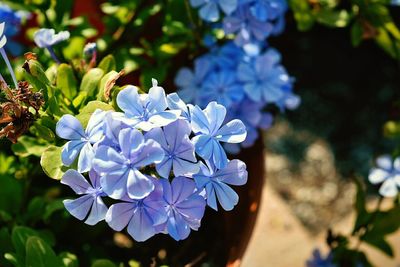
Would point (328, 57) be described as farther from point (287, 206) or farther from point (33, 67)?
point (33, 67)

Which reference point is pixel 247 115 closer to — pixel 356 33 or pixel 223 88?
pixel 223 88

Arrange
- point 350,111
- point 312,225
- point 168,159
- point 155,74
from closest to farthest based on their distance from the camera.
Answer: point 168,159 → point 155,74 → point 312,225 → point 350,111

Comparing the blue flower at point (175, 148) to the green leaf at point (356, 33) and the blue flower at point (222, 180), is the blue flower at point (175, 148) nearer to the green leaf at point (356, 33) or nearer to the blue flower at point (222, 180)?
the blue flower at point (222, 180)

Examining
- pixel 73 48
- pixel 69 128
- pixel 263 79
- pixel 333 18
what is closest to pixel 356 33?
pixel 333 18

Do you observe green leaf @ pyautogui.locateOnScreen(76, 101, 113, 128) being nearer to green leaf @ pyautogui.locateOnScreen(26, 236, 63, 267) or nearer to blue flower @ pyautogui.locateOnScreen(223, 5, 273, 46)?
green leaf @ pyautogui.locateOnScreen(26, 236, 63, 267)

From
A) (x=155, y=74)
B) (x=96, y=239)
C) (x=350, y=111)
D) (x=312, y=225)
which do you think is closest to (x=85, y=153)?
(x=155, y=74)
